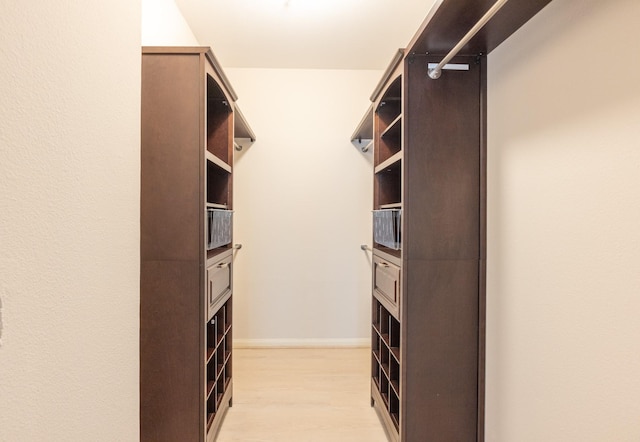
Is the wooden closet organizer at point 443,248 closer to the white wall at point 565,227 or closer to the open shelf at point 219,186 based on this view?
the white wall at point 565,227

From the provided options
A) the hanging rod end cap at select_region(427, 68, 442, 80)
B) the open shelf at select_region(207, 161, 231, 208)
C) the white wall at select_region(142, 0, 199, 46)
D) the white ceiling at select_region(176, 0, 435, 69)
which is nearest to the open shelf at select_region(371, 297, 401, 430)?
the open shelf at select_region(207, 161, 231, 208)

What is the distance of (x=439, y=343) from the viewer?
64.3 inches

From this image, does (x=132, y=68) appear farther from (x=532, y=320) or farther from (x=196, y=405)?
(x=532, y=320)

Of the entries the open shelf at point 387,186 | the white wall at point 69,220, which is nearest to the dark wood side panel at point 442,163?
the open shelf at point 387,186

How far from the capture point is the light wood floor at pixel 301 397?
2082mm

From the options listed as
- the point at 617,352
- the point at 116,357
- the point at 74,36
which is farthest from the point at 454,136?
the point at 116,357

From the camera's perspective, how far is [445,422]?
5.41ft

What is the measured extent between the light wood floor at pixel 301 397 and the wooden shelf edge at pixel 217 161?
146cm

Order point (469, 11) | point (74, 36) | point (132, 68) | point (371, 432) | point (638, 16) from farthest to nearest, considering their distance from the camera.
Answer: point (371, 432), point (469, 11), point (132, 68), point (638, 16), point (74, 36)

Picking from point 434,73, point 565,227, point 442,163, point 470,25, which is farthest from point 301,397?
A: point 470,25

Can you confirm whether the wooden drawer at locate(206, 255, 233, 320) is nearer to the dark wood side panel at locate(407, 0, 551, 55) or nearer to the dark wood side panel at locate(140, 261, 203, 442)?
the dark wood side panel at locate(140, 261, 203, 442)

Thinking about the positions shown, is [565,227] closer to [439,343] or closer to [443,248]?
[443,248]

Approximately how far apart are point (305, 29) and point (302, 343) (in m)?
2.61

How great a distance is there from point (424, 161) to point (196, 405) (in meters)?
1.46
